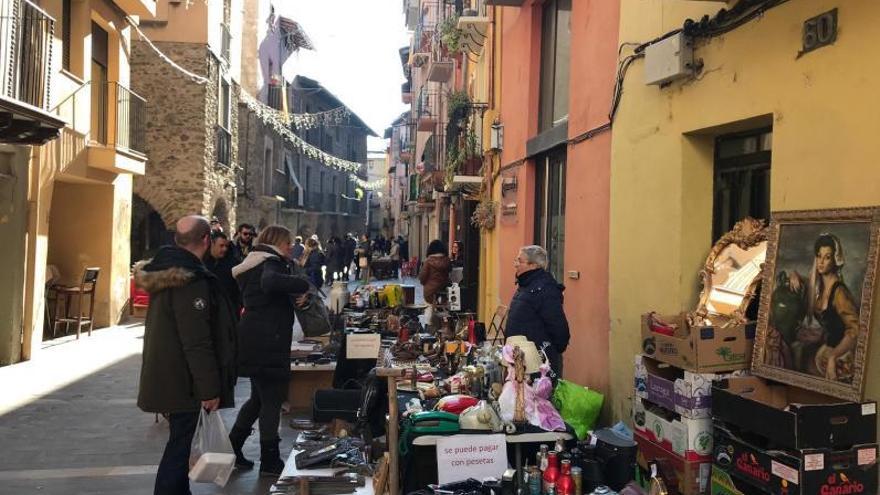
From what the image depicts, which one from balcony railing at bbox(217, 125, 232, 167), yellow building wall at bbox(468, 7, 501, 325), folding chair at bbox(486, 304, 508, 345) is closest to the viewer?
folding chair at bbox(486, 304, 508, 345)

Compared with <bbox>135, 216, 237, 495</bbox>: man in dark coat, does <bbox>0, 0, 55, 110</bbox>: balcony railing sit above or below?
above

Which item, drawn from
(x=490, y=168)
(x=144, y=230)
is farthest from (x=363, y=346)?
(x=144, y=230)

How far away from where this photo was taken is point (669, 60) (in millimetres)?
5066

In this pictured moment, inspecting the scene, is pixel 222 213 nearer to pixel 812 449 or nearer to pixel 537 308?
pixel 537 308

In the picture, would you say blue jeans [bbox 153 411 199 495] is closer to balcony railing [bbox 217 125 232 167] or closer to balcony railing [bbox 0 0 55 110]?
balcony railing [bbox 0 0 55 110]

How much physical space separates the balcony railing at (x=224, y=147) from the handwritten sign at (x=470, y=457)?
56.0 feet

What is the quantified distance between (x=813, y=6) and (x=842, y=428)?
2.09m

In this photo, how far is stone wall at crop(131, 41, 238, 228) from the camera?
18266 mm

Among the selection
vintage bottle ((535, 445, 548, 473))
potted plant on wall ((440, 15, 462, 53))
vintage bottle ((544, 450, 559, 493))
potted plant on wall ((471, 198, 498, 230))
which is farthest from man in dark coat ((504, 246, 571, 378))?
potted plant on wall ((440, 15, 462, 53))

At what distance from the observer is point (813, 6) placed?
12.4 feet

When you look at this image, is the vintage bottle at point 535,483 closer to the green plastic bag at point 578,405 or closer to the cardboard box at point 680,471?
the cardboard box at point 680,471

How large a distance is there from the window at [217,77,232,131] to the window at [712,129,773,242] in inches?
667

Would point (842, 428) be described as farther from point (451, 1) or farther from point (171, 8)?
point (171, 8)

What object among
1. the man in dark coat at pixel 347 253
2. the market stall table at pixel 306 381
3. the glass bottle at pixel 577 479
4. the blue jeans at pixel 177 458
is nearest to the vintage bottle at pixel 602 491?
the glass bottle at pixel 577 479
